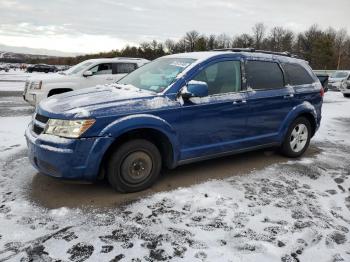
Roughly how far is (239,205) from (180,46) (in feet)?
317

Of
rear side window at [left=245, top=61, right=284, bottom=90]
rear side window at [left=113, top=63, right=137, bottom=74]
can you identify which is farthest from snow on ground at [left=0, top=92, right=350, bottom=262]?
rear side window at [left=113, top=63, right=137, bottom=74]

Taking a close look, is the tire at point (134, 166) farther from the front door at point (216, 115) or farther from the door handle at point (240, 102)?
the door handle at point (240, 102)

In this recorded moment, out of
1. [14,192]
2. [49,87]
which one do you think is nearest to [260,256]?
[14,192]

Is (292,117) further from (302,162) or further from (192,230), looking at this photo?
(192,230)

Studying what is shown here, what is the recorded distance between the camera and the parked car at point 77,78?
10625mm

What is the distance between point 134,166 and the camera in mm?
4613

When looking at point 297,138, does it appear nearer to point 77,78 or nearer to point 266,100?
point 266,100

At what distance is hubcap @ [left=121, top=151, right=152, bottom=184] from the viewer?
14.9 ft

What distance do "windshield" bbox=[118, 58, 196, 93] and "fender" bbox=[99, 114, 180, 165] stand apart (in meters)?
0.50

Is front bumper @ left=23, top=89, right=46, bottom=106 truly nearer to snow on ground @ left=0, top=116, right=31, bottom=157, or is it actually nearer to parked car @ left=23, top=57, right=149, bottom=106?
parked car @ left=23, top=57, right=149, bottom=106

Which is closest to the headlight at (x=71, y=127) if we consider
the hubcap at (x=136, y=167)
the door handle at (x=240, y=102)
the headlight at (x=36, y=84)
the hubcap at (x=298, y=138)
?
the hubcap at (x=136, y=167)

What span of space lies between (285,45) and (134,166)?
8677cm

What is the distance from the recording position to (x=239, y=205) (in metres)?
4.41

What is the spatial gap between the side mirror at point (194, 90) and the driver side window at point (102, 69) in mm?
7487
